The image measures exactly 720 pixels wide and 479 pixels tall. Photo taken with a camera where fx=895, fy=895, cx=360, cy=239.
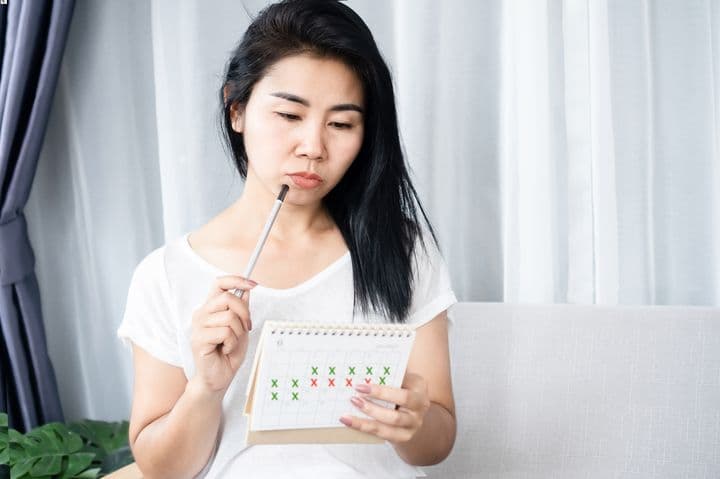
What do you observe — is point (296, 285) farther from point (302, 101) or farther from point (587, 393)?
point (587, 393)

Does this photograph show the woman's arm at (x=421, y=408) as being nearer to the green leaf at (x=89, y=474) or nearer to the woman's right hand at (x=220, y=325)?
the woman's right hand at (x=220, y=325)

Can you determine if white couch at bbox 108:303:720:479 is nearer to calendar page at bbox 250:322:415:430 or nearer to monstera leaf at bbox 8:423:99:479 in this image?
monstera leaf at bbox 8:423:99:479

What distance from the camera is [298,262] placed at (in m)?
1.38

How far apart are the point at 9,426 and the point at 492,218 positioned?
123 centimetres

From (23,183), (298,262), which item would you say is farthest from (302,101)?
(23,183)

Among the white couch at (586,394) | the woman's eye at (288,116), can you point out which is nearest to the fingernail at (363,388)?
the woman's eye at (288,116)

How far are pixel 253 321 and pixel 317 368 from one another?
0.26 metres

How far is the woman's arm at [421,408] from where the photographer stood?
3.59 feet

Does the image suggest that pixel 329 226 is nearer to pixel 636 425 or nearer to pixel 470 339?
pixel 470 339

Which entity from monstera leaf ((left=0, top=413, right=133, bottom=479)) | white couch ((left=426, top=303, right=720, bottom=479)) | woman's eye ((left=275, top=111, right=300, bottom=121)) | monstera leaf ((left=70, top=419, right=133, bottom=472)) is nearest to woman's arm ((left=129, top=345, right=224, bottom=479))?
woman's eye ((left=275, top=111, right=300, bottom=121))

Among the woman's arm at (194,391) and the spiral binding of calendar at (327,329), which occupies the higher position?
the spiral binding of calendar at (327,329)

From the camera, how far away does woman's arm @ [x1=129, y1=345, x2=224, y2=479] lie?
1.20m

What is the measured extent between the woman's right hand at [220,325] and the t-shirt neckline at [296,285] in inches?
7.2

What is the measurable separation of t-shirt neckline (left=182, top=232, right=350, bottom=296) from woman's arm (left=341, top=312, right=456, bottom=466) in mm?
159
